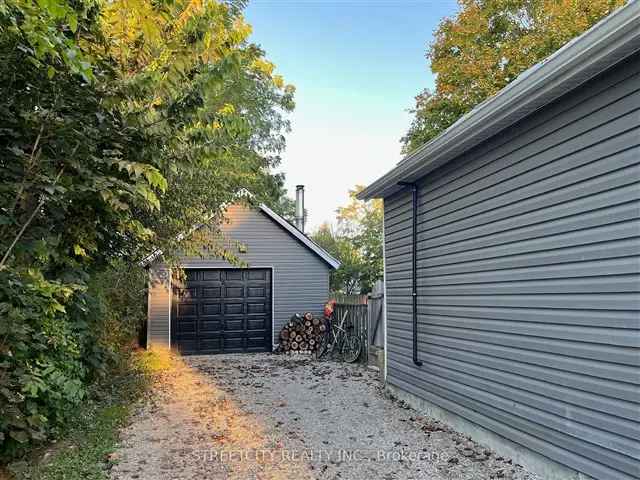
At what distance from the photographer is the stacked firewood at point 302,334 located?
11766mm

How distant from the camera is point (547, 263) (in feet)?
12.2

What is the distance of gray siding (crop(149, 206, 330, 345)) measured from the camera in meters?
12.2

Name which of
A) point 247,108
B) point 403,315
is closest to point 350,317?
point 403,315

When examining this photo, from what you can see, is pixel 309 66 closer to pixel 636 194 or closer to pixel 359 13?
pixel 359 13

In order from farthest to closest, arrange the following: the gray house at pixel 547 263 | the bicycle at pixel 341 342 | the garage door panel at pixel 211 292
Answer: the garage door panel at pixel 211 292, the bicycle at pixel 341 342, the gray house at pixel 547 263

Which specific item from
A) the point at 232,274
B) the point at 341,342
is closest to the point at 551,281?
the point at 341,342

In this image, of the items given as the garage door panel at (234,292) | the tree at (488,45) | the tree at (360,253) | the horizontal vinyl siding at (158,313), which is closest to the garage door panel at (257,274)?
the garage door panel at (234,292)

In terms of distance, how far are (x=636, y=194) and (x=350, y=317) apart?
8.02 metres

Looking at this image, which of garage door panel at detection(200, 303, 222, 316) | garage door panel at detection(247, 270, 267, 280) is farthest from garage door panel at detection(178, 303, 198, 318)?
garage door panel at detection(247, 270, 267, 280)

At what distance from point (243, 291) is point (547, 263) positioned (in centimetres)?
915

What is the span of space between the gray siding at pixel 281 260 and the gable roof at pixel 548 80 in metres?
7.44

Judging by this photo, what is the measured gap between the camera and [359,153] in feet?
72.2

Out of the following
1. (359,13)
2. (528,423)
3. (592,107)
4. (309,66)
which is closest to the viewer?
(592,107)

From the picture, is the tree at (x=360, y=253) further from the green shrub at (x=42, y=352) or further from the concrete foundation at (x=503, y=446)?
the green shrub at (x=42, y=352)
